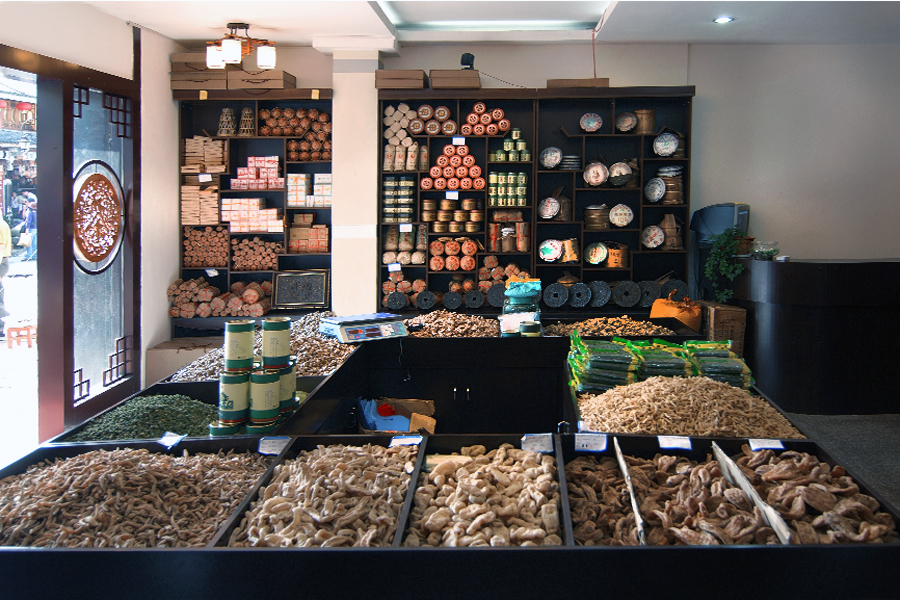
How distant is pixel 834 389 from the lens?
5656 millimetres

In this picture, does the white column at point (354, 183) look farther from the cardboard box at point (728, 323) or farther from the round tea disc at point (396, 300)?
the cardboard box at point (728, 323)

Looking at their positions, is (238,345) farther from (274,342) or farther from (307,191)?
(307,191)

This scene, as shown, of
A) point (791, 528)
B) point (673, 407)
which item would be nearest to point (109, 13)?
point (673, 407)

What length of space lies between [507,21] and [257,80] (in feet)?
8.37

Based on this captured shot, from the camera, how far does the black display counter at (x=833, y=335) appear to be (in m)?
5.51

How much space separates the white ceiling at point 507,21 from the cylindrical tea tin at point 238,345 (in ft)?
12.7

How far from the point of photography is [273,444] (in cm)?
241

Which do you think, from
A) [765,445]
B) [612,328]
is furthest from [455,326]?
[765,445]

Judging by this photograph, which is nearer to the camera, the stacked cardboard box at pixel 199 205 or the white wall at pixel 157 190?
the white wall at pixel 157 190

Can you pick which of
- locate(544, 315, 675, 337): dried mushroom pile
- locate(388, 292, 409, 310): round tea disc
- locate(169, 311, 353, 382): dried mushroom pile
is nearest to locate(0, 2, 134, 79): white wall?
locate(169, 311, 353, 382): dried mushroom pile

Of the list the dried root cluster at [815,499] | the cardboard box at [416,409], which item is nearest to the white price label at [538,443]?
the dried root cluster at [815,499]

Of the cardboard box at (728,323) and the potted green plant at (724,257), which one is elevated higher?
the potted green plant at (724,257)

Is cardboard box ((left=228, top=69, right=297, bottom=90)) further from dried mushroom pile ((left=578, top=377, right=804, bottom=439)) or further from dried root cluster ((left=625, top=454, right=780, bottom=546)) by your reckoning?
dried root cluster ((left=625, top=454, right=780, bottom=546))

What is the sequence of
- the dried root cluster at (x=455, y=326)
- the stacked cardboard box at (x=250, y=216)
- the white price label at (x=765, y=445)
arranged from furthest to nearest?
the stacked cardboard box at (x=250, y=216)
the dried root cluster at (x=455, y=326)
the white price label at (x=765, y=445)
